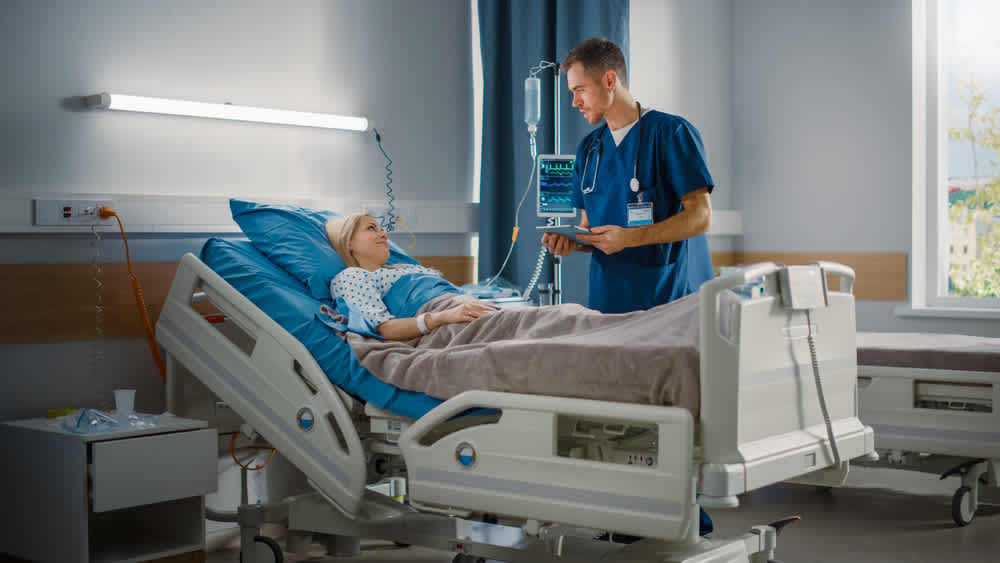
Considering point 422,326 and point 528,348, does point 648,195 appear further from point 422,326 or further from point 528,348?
point 528,348

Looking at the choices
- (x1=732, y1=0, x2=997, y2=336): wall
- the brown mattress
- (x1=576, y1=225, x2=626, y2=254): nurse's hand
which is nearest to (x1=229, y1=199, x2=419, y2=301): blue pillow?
(x1=576, y1=225, x2=626, y2=254): nurse's hand

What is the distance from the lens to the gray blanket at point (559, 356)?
208cm

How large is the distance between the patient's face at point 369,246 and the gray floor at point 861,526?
930mm

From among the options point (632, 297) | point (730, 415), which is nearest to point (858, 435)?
point (730, 415)

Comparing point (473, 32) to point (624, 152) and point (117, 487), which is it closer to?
point (624, 152)

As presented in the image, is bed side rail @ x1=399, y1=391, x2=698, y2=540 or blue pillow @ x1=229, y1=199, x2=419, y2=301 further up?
blue pillow @ x1=229, y1=199, x2=419, y2=301

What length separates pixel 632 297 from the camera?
9.87ft

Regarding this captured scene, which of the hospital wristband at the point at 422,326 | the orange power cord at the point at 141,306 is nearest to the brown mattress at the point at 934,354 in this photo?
the hospital wristband at the point at 422,326

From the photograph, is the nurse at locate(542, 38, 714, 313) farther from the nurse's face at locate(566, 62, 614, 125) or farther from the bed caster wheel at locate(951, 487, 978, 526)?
the bed caster wheel at locate(951, 487, 978, 526)

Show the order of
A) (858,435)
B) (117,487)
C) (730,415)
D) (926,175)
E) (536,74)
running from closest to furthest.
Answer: (730,415) → (858,435) → (117,487) → (536,74) → (926,175)

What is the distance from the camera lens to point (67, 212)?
3.01 meters

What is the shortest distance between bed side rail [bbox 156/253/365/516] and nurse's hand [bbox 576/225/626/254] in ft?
2.74

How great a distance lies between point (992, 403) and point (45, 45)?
10.6 ft

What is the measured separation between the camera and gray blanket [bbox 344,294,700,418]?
2.08 metres
